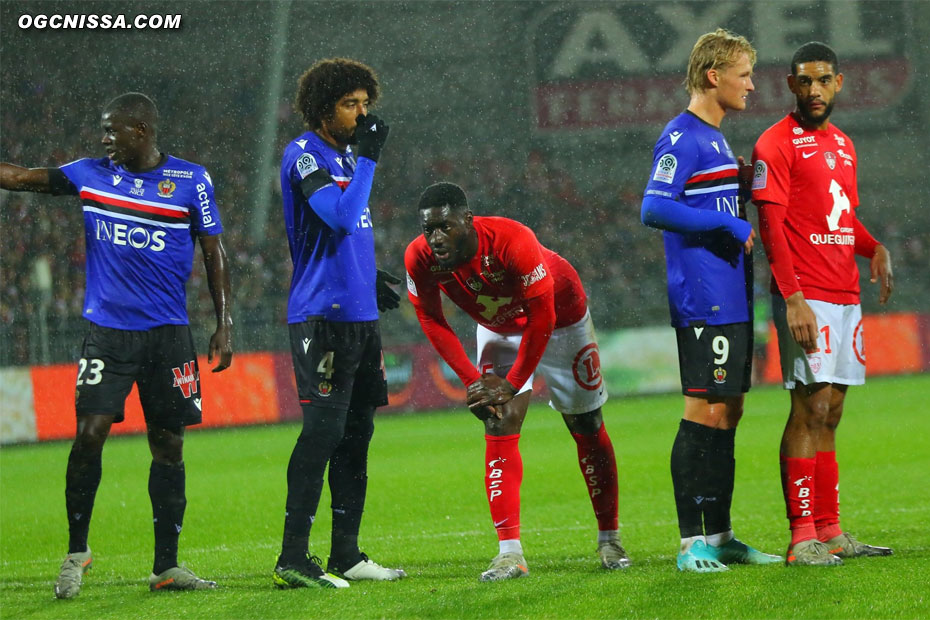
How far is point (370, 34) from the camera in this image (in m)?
21.2

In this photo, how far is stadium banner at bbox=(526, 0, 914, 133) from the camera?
22125 mm

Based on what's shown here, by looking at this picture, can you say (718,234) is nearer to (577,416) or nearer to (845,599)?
(577,416)

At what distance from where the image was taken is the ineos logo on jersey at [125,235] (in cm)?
430

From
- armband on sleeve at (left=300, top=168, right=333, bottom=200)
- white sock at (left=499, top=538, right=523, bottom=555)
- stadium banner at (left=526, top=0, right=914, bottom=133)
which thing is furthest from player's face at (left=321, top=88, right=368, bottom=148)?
stadium banner at (left=526, top=0, right=914, bottom=133)

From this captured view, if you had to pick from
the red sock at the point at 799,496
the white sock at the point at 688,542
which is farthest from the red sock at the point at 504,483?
the red sock at the point at 799,496

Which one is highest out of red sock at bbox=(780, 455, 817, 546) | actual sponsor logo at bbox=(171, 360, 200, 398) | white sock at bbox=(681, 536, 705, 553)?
actual sponsor logo at bbox=(171, 360, 200, 398)

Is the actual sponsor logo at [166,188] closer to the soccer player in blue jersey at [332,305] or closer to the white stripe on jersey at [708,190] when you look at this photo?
the soccer player in blue jersey at [332,305]

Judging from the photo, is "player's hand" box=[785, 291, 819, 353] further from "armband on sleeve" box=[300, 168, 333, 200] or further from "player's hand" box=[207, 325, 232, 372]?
"player's hand" box=[207, 325, 232, 372]

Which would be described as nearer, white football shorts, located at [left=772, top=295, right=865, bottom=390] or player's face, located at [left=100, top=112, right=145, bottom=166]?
white football shorts, located at [left=772, top=295, right=865, bottom=390]

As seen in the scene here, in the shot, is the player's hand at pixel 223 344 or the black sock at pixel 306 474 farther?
the player's hand at pixel 223 344

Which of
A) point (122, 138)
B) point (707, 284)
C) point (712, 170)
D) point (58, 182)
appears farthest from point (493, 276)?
point (58, 182)

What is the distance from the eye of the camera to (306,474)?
406cm

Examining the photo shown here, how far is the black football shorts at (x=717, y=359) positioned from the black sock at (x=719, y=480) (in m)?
0.21

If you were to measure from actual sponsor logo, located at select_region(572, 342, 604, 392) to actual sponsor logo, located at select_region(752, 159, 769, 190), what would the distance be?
3.03 feet
